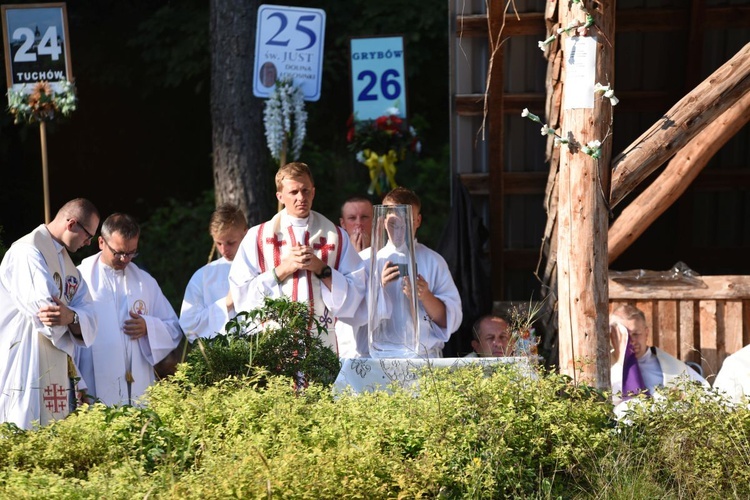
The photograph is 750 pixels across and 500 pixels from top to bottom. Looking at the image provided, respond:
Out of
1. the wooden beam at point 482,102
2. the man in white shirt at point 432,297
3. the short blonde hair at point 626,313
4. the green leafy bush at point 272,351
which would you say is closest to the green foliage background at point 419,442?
the green leafy bush at point 272,351

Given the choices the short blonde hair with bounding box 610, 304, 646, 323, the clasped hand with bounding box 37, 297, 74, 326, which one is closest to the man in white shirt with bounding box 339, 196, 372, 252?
the short blonde hair with bounding box 610, 304, 646, 323

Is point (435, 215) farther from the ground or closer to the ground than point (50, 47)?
closer to the ground

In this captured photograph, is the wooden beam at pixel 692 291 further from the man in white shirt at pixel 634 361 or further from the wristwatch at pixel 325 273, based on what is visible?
the wristwatch at pixel 325 273

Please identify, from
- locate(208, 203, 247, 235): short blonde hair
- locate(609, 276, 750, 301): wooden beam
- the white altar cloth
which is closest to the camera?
the white altar cloth

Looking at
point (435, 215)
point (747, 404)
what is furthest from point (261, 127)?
point (747, 404)

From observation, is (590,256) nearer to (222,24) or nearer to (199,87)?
(222,24)

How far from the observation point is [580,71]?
5.51 metres

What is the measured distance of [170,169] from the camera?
53.4 ft

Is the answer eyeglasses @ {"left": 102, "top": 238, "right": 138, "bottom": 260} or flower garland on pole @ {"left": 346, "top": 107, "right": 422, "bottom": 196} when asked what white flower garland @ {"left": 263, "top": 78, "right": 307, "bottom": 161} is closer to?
flower garland on pole @ {"left": 346, "top": 107, "right": 422, "bottom": 196}

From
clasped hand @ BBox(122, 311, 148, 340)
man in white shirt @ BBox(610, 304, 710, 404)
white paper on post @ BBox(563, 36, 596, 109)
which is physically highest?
white paper on post @ BBox(563, 36, 596, 109)

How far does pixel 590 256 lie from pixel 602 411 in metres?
1.12

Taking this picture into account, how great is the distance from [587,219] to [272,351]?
1693 mm

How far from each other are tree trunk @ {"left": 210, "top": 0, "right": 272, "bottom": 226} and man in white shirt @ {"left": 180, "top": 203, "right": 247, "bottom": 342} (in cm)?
424

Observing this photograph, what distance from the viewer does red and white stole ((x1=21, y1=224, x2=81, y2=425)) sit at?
21.1 feet
